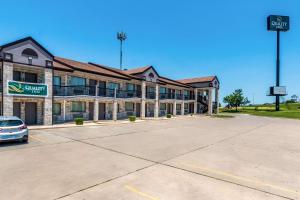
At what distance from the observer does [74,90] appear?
2408cm

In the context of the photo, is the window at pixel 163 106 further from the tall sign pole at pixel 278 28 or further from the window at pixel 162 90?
the tall sign pole at pixel 278 28

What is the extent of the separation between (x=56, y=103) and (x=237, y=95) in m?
54.5

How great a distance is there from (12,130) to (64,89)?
12.0 m

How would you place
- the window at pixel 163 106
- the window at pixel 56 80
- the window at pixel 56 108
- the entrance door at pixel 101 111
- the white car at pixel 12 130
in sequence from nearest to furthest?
the white car at pixel 12 130 < the window at pixel 56 80 < the window at pixel 56 108 < the entrance door at pixel 101 111 < the window at pixel 163 106

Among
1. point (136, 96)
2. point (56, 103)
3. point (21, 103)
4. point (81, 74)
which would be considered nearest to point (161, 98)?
point (136, 96)

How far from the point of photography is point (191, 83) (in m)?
49.0

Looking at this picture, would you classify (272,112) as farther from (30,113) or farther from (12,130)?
(12,130)

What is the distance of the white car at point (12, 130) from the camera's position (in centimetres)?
1092

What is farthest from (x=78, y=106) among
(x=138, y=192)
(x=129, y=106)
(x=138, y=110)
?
(x=138, y=192)

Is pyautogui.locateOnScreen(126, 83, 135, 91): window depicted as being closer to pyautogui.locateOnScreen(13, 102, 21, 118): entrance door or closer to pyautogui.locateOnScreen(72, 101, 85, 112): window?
pyautogui.locateOnScreen(72, 101, 85, 112): window

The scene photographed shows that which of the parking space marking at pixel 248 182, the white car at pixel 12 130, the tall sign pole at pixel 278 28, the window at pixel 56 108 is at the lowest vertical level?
the parking space marking at pixel 248 182

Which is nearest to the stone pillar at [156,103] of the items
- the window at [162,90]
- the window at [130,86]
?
the window at [162,90]

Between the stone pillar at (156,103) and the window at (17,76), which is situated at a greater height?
the window at (17,76)

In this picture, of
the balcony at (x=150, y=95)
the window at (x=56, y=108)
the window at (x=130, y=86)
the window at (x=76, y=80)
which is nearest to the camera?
the window at (x=56, y=108)
